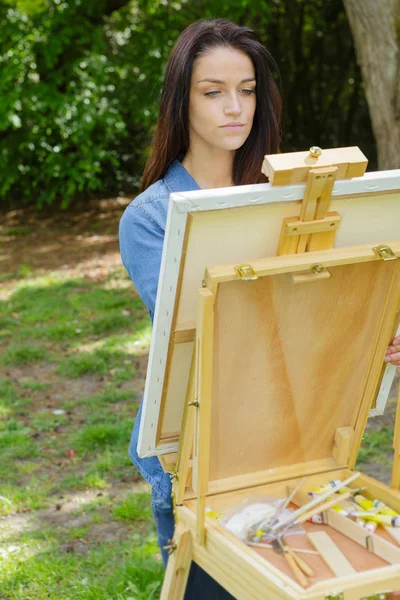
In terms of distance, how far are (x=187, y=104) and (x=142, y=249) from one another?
42 centimetres

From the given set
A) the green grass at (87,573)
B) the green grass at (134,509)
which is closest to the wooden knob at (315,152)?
the green grass at (87,573)

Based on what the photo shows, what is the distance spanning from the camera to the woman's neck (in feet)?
7.03

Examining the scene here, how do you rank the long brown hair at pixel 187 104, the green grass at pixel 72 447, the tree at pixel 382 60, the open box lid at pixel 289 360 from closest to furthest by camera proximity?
the open box lid at pixel 289 360, the long brown hair at pixel 187 104, the green grass at pixel 72 447, the tree at pixel 382 60

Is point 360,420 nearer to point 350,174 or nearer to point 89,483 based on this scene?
point 350,174

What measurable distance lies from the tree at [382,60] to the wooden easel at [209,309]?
3.62 meters

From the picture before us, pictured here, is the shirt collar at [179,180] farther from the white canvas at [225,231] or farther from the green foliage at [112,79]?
the green foliage at [112,79]

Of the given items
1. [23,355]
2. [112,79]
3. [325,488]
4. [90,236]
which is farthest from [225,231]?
[112,79]

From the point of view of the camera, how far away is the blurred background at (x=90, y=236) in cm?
336

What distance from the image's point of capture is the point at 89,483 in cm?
375

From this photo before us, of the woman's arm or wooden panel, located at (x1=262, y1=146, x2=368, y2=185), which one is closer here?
wooden panel, located at (x1=262, y1=146, x2=368, y2=185)

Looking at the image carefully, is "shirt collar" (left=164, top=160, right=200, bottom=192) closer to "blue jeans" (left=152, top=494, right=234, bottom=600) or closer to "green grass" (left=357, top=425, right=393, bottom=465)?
"blue jeans" (left=152, top=494, right=234, bottom=600)

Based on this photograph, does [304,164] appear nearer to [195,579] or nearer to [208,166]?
[208,166]

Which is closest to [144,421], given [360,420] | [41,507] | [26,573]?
[360,420]

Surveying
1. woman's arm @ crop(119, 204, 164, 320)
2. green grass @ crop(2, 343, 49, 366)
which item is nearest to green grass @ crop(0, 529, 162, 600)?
woman's arm @ crop(119, 204, 164, 320)
